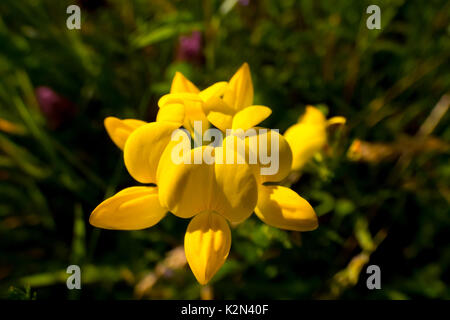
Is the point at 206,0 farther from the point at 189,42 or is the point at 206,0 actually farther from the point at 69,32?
the point at 69,32

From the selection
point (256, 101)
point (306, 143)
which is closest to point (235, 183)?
point (306, 143)

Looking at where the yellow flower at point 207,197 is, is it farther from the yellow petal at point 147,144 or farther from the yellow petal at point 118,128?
the yellow petal at point 118,128

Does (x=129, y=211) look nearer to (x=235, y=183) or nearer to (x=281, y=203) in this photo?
(x=235, y=183)

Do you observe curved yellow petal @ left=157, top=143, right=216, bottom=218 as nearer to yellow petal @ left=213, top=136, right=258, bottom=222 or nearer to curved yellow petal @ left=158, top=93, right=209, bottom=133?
yellow petal @ left=213, top=136, right=258, bottom=222

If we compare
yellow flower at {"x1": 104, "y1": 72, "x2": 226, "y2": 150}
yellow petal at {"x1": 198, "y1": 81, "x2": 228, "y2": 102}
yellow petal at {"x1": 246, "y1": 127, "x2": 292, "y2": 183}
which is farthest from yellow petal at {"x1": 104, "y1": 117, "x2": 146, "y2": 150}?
yellow petal at {"x1": 246, "y1": 127, "x2": 292, "y2": 183}

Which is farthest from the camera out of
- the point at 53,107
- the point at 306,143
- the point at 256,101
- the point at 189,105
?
the point at 53,107

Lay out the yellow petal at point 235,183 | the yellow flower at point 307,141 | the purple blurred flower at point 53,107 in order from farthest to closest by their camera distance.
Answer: the purple blurred flower at point 53,107, the yellow flower at point 307,141, the yellow petal at point 235,183

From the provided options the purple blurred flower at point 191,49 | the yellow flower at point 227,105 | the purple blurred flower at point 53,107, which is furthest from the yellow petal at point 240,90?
the purple blurred flower at point 53,107
